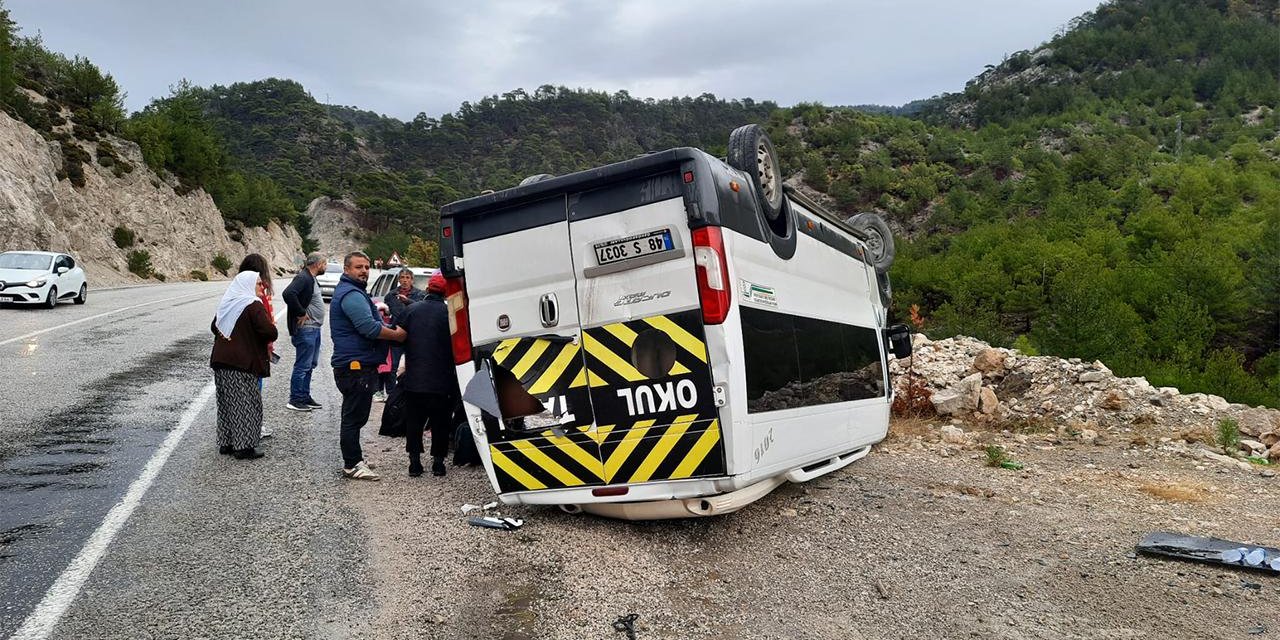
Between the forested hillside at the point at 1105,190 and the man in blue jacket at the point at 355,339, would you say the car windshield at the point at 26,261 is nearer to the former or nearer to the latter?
the man in blue jacket at the point at 355,339

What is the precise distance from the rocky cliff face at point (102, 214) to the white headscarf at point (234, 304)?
28127mm

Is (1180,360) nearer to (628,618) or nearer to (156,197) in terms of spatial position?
(628,618)

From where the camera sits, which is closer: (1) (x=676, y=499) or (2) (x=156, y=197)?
(1) (x=676, y=499)

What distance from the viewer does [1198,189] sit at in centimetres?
5253

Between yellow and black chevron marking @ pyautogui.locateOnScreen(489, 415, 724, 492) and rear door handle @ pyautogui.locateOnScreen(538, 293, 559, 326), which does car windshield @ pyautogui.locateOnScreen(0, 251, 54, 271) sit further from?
rear door handle @ pyautogui.locateOnScreen(538, 293, 559, 326)

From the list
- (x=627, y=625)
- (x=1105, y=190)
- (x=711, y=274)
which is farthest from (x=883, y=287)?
(x=1105, y=190)

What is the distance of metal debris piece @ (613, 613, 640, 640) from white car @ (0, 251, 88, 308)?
21.0 m

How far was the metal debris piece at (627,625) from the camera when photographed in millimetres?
4008

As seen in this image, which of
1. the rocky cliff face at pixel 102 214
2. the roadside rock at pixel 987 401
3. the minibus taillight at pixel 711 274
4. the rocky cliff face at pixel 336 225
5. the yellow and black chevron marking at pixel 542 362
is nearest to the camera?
the minibus taillight at pixel 711 274

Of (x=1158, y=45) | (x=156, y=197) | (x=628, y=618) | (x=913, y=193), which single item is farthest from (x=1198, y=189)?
(x=1158, y=45)

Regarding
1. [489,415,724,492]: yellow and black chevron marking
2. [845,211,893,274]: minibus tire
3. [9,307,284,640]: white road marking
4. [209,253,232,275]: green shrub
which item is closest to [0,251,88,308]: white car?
[9,307,284,640]: white road marking

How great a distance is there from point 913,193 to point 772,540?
224 ft

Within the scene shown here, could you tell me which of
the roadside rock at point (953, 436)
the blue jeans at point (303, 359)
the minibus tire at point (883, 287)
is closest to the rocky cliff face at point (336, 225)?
the blue jeans at point (303, 359)

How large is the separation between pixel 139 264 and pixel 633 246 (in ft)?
145
